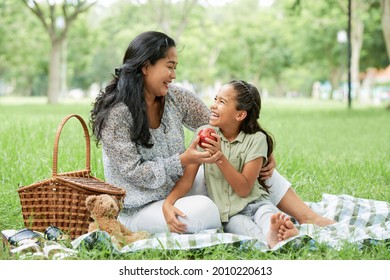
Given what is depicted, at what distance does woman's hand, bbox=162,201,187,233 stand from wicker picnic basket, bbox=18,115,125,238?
0.27 metres

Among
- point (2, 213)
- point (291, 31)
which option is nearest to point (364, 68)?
point (291, 31)

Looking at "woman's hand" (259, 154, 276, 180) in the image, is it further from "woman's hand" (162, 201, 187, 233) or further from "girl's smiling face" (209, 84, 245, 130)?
"woman's hand" (162, 201, 187, 233)

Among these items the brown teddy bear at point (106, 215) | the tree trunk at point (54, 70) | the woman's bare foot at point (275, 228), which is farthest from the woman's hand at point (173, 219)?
the tree trunk at point (54, 70)

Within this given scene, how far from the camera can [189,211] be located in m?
3.90

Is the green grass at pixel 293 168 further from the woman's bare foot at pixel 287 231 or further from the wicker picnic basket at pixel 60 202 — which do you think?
the wicker picnic basket at pixel 60 202

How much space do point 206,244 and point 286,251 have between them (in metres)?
0.41

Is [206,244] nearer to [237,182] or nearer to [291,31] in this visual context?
[237,182]

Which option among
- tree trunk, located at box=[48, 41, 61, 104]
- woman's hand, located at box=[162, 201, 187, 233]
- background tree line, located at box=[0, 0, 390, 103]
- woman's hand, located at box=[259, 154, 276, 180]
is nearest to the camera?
woman's hand, located at box=[162, 201, 187, 233]

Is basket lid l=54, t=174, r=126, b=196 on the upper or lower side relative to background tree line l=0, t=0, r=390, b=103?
lower

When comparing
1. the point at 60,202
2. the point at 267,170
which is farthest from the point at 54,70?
the point at 60,202

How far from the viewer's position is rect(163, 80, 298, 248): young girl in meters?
3.93

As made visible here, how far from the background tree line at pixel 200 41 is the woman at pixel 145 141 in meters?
19.7

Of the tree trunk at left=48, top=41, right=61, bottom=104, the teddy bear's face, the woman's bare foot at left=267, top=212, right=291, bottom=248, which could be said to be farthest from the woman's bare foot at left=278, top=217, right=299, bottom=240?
the tree trunk at left=48, top=41, right=61, bottom=104
